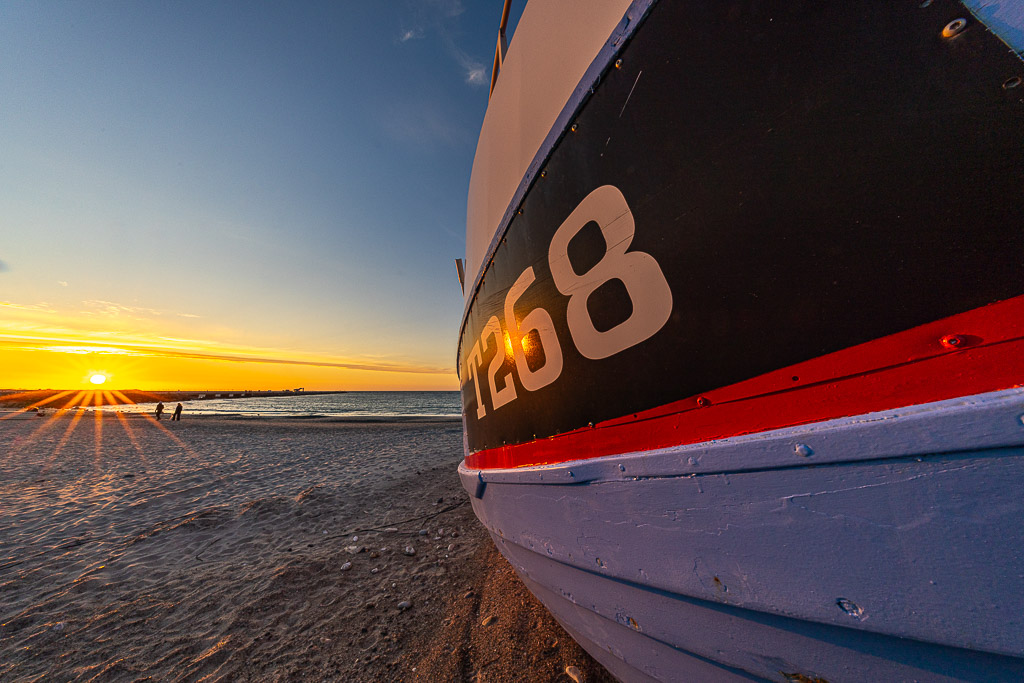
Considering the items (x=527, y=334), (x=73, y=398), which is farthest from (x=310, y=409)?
(x=73, y=398)

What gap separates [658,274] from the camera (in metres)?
1.03

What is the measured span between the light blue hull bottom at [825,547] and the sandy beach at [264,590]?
152cm

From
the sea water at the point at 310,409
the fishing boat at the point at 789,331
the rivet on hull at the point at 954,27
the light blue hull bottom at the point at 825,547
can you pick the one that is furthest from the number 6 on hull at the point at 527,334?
the sea water at the point at 310,409

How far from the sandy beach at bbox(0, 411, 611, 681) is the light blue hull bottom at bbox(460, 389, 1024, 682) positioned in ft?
4.98

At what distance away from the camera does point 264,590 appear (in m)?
3.06

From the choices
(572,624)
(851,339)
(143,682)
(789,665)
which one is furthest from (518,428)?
(143,682)

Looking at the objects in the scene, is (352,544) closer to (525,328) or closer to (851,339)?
(525,328)

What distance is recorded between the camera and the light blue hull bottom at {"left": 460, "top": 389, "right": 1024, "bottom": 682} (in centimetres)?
61

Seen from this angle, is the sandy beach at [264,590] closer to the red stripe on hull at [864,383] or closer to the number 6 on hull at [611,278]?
the red stripe on hull at [864,383]

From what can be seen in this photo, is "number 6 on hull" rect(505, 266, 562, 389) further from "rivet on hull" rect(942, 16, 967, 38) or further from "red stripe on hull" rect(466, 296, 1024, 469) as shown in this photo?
"rivet on hull" rect(942, 16, 967, 38)

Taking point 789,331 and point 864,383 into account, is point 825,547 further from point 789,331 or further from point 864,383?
point 789,331

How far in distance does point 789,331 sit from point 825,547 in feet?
1.58

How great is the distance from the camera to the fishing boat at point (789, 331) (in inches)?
24.5

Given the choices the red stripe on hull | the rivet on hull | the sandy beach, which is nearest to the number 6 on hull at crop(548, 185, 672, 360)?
the red stripe on hull
